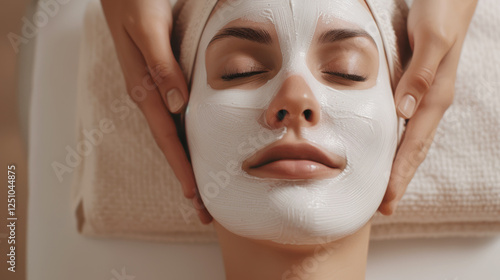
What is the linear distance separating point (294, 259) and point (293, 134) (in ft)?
0.79

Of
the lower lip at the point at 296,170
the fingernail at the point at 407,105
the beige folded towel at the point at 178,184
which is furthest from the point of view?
the beige folded towel at the point at 178,184

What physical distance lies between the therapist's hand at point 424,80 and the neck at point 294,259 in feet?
0.42

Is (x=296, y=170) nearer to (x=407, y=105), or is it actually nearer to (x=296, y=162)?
(x=296, y=162)

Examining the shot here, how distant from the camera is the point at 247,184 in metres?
0.89

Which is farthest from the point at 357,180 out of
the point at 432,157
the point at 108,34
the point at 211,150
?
the point at 108,34

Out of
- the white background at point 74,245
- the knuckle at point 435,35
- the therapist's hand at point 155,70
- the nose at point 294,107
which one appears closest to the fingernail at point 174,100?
the therapist's hand at point 155,70

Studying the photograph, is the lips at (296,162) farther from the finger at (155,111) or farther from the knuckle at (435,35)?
the knuckle at (435,35)

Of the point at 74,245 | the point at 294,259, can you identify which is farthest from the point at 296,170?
the point at 74,245

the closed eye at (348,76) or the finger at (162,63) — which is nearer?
the closed eye at (348,76)

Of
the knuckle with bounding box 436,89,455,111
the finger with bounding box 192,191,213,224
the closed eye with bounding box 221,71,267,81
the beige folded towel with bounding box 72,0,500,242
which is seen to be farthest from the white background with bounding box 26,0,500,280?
the closed eye with bounding box 221,71,267,81

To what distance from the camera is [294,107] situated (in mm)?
860

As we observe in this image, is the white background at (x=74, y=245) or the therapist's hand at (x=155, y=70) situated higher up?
the therapist's hand at (x=155, y=70)

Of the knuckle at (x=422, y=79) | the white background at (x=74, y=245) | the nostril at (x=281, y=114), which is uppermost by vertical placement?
the knuckle at (x=422, y=79)

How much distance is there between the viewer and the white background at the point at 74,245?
1.26 meters
